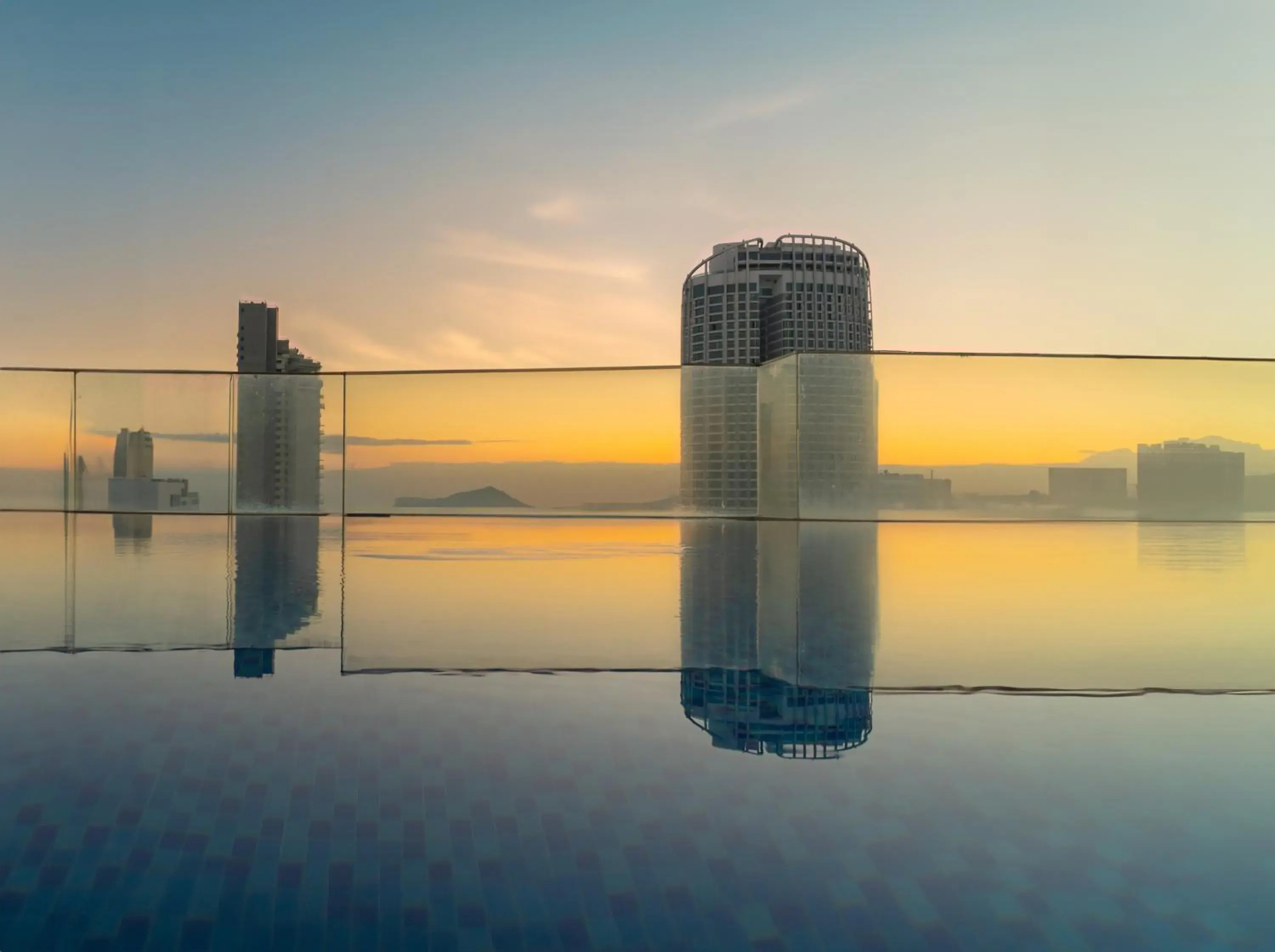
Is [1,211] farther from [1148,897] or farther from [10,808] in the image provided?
[1148,897]

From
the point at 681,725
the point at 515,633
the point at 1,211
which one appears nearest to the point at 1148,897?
the point at 681,725

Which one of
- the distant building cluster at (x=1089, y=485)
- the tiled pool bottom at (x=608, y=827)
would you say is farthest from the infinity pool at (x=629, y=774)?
the distant building cluster at (x=1089, y=485)

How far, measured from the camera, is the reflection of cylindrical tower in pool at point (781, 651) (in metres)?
2.16

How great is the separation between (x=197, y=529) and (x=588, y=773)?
871 centimetres

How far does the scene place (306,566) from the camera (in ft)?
18.6

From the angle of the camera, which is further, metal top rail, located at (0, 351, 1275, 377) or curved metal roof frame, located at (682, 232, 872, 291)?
curved metal roof frame, located at (682, 232, 872, 291)

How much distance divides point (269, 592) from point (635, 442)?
6.98m

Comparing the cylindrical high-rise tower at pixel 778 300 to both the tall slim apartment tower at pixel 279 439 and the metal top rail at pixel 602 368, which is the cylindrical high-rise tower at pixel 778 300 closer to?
the metal top rail at pixel 602 368

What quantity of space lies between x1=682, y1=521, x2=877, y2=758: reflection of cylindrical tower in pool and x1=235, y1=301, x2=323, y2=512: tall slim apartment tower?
628cm

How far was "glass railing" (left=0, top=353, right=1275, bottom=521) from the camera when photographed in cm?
1066

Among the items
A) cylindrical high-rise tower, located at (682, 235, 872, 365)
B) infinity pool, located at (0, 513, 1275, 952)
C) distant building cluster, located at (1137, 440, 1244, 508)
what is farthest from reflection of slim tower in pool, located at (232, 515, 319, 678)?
cylindrical high-rise tower, located at (682, 235, 872, 365)

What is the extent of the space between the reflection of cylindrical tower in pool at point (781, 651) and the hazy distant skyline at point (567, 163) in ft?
19.0

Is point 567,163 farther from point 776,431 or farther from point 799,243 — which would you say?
point 799,243

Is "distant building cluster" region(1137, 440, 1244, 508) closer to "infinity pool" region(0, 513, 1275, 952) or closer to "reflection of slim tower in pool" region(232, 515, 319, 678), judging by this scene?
"infinity pool" region(0, 513, 1275, 952)
